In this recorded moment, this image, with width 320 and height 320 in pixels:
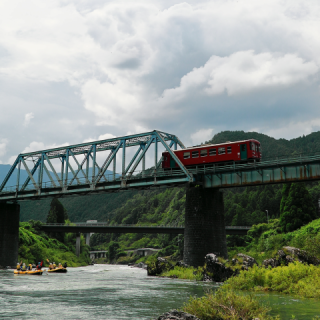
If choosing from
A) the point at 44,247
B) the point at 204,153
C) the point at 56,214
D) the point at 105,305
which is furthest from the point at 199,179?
the point at 56,214

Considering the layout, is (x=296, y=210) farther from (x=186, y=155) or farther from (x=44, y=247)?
(x=44, y=247)

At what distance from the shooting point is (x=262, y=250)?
217ft

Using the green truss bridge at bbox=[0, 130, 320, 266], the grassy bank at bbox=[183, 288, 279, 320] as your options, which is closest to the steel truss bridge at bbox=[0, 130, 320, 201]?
the green truss bridge at bbox=[0, 130, 320, 266]

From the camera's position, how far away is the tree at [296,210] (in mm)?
67875

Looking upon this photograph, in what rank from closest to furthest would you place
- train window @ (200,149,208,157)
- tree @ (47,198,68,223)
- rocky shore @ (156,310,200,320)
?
rocky shore @ (156,310,200,320), train window @ (200,149,208,157), tree @ (47,198,68,223)

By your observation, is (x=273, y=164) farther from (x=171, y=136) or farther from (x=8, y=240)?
(x=8, y=240)

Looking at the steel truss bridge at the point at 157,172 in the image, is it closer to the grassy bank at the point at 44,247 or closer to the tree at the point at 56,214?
the grassy bank at the point at 44,247

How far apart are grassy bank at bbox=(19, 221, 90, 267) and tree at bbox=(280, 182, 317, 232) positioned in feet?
161

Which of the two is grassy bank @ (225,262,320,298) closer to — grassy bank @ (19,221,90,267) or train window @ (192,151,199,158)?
train window @ (192,151,199,158)

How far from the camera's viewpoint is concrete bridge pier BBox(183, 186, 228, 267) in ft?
154

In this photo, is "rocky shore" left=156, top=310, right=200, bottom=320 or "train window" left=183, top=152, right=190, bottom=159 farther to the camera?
"train window" left=183, top=152, right=190, bottom=159

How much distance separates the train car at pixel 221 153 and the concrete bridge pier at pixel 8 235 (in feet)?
112

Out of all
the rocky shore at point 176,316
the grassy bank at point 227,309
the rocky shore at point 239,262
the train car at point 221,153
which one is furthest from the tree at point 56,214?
the rocky shore at point 176,316

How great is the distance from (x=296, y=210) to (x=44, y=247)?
55.3 m
